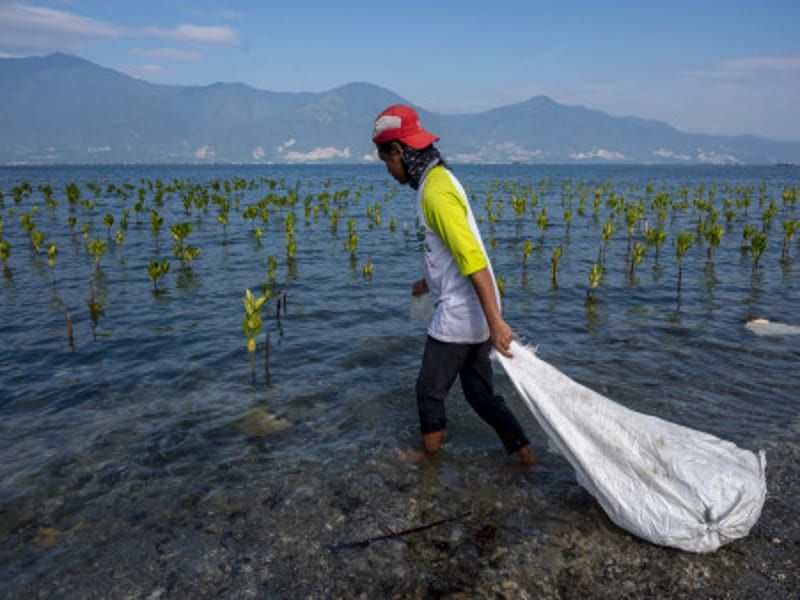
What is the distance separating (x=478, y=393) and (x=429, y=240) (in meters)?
1.35

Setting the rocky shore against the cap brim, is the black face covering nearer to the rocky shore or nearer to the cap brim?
the cap brim

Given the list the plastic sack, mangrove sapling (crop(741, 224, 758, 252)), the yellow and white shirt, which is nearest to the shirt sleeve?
the yellow and white shirt

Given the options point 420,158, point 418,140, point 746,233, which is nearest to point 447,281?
point 420,158

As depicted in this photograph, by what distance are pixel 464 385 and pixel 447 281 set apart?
38.6 inches

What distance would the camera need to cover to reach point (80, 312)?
31.5ft

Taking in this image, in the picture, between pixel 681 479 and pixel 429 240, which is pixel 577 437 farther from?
pixel 429 240

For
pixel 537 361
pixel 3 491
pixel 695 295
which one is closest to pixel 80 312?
pixel 3 491

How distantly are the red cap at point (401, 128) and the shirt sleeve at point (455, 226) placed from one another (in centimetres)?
38

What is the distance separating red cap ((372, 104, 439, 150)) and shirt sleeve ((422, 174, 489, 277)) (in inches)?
15.0

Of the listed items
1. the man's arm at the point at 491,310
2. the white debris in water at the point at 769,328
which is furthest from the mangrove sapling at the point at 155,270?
the white debris in water at the point at 769,328

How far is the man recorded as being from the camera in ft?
11.7

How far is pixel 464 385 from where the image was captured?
443 cm

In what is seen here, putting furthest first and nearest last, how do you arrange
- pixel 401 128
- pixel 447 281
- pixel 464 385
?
pixel 464 385 → pixel 447 281 → pixel 401 128

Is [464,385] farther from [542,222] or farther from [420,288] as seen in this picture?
[542,222]
